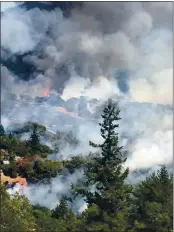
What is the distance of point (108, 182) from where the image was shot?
21141mm

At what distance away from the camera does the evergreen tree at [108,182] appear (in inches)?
796

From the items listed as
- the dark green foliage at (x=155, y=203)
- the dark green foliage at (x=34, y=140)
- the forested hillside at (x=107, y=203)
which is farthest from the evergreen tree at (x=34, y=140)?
the dark green foliage at (x=155, y=203)

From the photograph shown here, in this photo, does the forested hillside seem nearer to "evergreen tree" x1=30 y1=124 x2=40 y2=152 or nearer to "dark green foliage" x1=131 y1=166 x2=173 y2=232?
"dark green foliage" x1=131 y1=166 x2=173 y2=232

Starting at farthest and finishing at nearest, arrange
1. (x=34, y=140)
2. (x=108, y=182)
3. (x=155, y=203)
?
(x=34, y=140), (x=108, y=182), (x=155, y=203)

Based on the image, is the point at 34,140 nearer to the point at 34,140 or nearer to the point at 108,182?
the point at 34,140

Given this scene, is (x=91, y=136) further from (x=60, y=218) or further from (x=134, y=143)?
(x=60, y=218)

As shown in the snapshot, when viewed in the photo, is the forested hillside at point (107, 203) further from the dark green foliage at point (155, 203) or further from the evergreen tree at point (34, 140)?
the evergreen tree at point (34, 140)

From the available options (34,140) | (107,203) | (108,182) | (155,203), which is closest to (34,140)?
(34,140)

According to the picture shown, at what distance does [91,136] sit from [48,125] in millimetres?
2365

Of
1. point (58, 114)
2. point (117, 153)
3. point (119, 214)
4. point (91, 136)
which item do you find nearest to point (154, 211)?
point (119, 214)

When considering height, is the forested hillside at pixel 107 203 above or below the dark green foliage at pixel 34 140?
below

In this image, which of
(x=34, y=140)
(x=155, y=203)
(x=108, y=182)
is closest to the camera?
(x=155, y=203)

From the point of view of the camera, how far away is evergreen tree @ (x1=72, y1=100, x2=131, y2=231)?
20.2 meters

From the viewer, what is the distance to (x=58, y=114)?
80.1 feet
